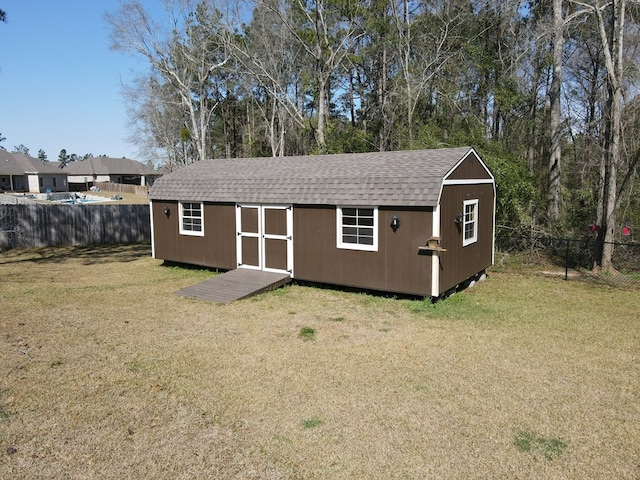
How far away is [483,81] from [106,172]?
5633 cm

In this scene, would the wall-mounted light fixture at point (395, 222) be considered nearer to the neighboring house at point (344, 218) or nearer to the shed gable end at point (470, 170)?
the neighboring house at point (344, 218)

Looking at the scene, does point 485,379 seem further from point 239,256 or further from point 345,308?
point 239,256

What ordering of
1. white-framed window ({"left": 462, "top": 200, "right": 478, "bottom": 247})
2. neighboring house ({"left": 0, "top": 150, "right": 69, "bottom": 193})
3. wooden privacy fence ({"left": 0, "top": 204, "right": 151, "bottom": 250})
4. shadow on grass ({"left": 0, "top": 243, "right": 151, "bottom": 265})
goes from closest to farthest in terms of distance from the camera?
white-framed window ({"left": 462, "top": 200, "right": 478, "bottom": 247})
shadow on grass ({"left": 0, "top": 243, "right": 151, "bottom": 265})
wooden privacy fence ({"left": 0, "top": 204, "right": 151, "bottom": 250})
neighboring house ({"left": 0, "top": 150, "right": 69, "bottom": 193})

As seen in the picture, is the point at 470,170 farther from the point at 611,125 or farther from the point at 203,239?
the point at 203,239

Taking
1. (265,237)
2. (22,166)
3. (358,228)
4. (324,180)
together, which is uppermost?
(22,166)

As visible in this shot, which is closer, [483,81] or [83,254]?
[83,254]

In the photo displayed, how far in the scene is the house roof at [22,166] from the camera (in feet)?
169

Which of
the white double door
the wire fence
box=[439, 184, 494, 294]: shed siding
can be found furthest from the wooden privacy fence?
the wire fence

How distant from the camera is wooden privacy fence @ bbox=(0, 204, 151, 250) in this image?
18.6 m

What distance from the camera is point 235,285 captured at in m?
11.3

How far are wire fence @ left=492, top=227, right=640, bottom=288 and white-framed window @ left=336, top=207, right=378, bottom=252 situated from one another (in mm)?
5561

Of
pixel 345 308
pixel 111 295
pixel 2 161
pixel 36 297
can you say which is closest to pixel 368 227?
pixel 345 308

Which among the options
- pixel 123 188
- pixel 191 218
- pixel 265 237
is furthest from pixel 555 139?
pixel 123 188

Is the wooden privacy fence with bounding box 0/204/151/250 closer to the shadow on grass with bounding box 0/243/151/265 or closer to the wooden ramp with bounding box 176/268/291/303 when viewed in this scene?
the shadow on grass with bounding box 0/243/151/265
